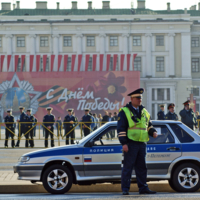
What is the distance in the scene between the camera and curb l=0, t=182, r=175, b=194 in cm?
786

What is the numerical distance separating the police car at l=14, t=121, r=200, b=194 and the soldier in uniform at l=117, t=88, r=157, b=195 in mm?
728

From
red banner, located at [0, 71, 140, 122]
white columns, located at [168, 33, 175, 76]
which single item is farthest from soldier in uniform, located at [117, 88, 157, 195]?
white columns, located at [168, 33, 175, 76]

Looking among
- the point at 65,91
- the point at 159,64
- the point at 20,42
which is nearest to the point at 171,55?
the point at 159,64

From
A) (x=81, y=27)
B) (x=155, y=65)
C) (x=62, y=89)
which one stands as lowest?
(x=62, y=89)

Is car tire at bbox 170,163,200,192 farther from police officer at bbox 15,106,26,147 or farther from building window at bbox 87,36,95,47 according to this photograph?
building window at bbox 87,36,95,47

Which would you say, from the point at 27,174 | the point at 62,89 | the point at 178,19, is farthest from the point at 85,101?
the point at 27,174

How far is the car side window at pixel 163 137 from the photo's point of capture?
7797mm

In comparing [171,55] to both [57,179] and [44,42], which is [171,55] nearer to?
[44,42]

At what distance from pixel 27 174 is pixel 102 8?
64.3 m

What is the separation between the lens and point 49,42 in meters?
63.2

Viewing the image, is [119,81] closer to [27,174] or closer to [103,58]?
[103,58]

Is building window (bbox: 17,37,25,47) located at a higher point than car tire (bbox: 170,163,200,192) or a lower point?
higher

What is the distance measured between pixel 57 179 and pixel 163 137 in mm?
1962

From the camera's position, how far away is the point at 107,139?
795 centimetres
